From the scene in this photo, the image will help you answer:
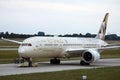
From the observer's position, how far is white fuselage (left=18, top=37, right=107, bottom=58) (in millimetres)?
34031

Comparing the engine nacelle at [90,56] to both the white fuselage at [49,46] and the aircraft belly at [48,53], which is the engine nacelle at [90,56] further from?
the aircraft belly at [48,53]

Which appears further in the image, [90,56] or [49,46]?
[90,56]

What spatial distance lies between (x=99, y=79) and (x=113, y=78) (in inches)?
49.5

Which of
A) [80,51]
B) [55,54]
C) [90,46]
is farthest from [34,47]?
[90,46]

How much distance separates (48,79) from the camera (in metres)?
21.5

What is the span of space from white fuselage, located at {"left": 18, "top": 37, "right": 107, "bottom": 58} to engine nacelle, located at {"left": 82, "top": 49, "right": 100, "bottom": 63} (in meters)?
1.69

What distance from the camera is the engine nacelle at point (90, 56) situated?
36.7 metres

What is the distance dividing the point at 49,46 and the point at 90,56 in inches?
181

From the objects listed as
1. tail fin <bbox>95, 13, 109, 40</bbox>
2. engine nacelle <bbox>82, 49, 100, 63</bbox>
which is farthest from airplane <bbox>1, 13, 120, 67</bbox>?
tail fin <bbox>95, 13, 109, 40</bbox>

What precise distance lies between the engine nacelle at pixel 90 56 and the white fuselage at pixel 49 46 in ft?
5.53

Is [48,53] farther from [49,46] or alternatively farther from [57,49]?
[57,49]

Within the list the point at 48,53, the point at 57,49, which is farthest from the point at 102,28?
the point at 48,53

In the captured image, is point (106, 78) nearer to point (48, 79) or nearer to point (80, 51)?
point (48, 79)

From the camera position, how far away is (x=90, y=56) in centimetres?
3762
